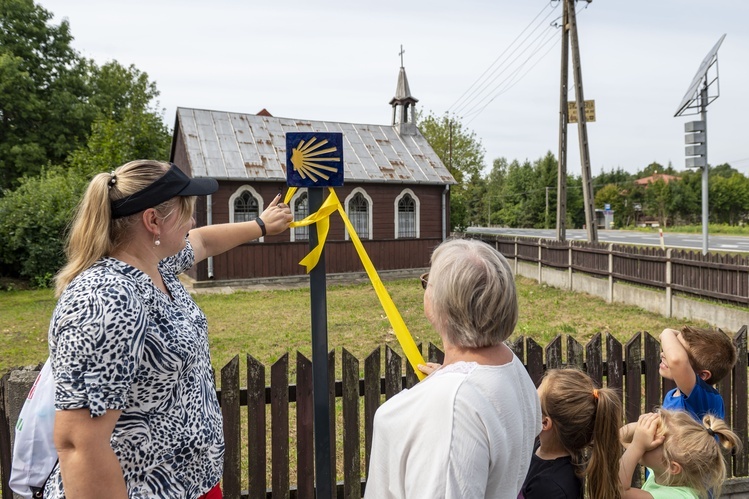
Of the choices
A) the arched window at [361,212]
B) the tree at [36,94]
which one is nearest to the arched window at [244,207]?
the arched window at [361,212]

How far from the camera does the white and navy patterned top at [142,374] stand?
1.44m

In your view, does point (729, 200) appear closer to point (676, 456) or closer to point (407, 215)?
point (407, 215)

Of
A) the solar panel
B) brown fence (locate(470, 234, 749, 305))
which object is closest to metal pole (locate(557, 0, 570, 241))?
brown fence (locate(470, 234, 749, 305))

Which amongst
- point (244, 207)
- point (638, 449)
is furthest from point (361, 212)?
point (638, 449)

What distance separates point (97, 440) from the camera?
1.43 m

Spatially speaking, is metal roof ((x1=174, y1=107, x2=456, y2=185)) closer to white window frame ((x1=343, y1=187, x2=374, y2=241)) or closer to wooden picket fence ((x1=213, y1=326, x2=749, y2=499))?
white window frame ((x1=343, y1=187, x2=374, y2=241))

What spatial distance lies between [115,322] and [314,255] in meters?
1.07

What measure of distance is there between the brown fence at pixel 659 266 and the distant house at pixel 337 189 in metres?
4.98

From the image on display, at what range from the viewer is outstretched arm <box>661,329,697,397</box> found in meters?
2.79

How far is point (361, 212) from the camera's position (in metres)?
19.7

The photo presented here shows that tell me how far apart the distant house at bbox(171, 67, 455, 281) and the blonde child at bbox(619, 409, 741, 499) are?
15.5 metres

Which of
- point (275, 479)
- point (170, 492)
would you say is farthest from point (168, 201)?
point (275, 479)

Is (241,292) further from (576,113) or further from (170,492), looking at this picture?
(170,492)

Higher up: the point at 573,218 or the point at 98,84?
the point at 98,84
